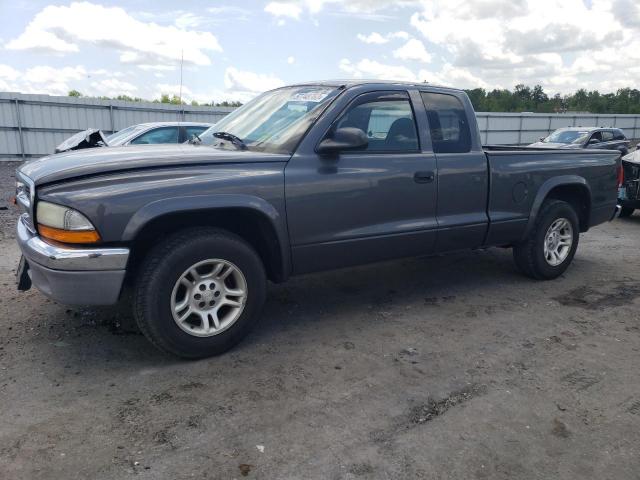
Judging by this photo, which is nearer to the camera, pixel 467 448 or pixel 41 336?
pixel 467 448

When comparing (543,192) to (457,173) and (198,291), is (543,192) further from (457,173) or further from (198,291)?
(198,291)

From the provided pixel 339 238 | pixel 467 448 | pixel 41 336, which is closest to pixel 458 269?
pixel 339 238

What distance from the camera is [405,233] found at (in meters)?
4.43

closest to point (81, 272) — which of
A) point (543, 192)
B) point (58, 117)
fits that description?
point (543, 192)

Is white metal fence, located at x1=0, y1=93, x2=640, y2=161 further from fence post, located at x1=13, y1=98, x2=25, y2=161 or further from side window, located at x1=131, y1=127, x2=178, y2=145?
side window, located at x1=131, y1=127, x2=178, y2=145

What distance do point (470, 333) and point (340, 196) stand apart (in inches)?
58.4

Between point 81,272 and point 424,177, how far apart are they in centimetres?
266

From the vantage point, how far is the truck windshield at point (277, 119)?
4062mm

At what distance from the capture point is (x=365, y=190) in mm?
4148

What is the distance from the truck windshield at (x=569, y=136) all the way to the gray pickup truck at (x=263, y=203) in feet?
40.3

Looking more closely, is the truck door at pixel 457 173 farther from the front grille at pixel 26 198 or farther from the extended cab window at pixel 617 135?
the extended cab window at pixel 617 135

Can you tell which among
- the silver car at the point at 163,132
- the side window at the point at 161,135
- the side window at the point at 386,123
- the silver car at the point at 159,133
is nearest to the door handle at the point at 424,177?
the side window at the point at 386,123

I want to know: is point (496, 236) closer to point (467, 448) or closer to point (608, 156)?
point (608, 156)

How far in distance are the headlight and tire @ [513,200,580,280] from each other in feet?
13.3
